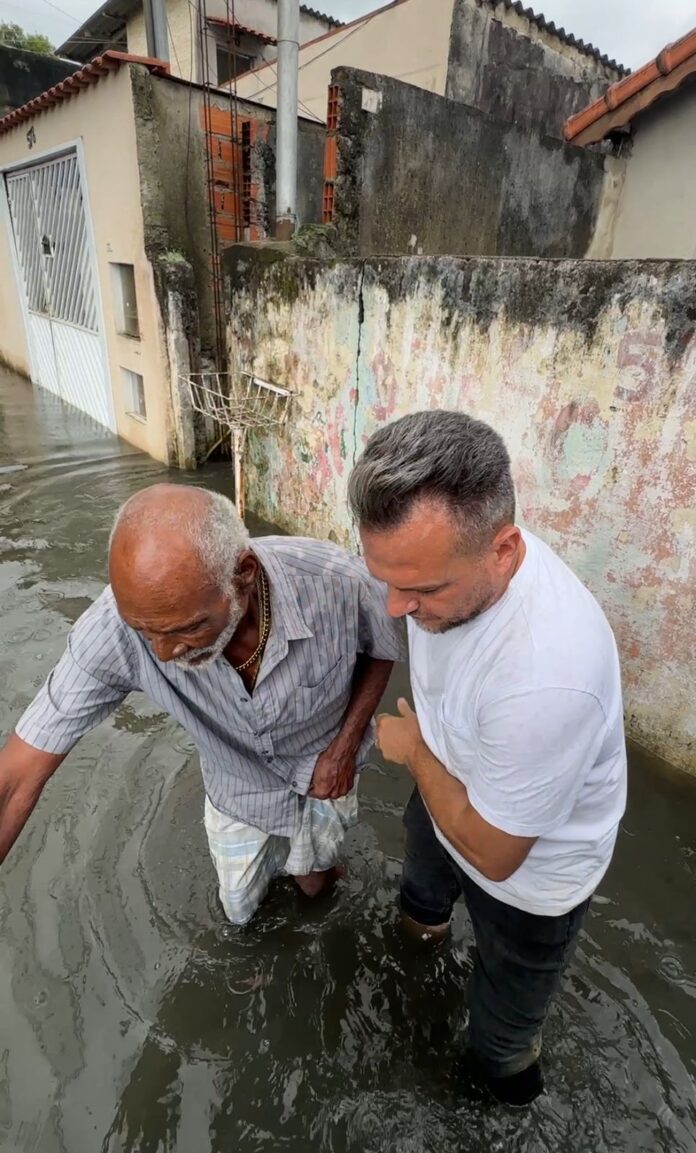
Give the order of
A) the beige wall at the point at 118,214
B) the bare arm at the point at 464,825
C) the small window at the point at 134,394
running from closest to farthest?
the bare arm at the point at 464,825 < the beige wall at the point at 118,214 < the small window at the point at 134,394

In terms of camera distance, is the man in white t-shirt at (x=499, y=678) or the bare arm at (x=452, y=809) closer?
the man in white t-shirt at (x=499, y=678)

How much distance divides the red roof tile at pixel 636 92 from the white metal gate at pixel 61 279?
583 cm

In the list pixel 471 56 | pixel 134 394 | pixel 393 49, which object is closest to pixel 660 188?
pixel 471 56

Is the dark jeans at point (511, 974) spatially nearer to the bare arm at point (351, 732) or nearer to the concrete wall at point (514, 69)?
the bare arm at point (351, 732)

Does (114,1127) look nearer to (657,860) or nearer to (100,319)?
(657,860)

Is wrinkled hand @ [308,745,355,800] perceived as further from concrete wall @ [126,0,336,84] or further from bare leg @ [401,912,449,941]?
concrete wall @ [126,0,336,84]

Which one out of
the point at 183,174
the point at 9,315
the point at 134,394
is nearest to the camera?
the point at 183,174

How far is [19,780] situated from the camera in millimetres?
1645

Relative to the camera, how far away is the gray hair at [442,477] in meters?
1.10

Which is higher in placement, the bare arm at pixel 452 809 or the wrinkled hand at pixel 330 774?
the bare arm at pixel 452 809

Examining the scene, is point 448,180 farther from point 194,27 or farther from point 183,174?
point 194,27

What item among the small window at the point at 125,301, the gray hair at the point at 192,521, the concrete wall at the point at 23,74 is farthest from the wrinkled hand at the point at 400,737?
the concrete wall at the point at 23,74

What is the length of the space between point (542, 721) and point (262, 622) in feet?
2.82

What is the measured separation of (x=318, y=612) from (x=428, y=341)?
8.53 feet
